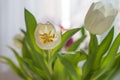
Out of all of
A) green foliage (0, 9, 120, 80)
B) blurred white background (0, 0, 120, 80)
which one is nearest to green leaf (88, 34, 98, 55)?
green foliage (0, 9, 120, 80)

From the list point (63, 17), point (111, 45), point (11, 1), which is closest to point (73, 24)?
point (63, 17)

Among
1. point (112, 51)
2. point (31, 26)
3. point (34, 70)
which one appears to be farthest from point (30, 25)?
point (112, 51)

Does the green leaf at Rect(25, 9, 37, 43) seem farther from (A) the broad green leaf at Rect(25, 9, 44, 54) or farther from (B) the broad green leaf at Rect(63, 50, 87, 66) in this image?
(B) the broad green leaf at Rect(63, 50, 87, 66)

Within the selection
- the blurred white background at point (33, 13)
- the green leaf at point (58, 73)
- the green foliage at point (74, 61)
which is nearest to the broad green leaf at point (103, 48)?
the green foliage at point (74, 61)

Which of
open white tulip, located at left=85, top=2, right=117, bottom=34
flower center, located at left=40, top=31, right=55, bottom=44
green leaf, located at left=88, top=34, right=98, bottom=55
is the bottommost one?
green leaf, located at left=88, top=34, right=98, bottom=55

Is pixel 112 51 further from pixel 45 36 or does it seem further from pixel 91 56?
pixel 45 36

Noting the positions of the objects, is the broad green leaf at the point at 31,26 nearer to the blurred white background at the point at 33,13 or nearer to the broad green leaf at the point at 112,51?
the broad green leaf at the point at 112,51

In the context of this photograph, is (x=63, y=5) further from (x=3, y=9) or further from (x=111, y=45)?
(x=111, y=45)
